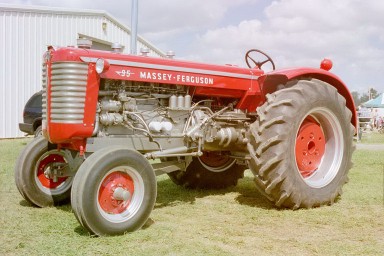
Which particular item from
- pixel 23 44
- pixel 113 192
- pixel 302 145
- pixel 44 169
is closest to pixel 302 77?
pixel 302 145

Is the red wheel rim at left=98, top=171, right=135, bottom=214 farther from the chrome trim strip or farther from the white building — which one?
the white building

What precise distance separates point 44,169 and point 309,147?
291 cm

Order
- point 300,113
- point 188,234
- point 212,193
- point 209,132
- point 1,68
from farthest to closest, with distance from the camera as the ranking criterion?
point 1,68 < point 212,193 < point 209,132 < point 300,113 < point 188,234

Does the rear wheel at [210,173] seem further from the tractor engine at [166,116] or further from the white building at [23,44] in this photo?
the white building at [23,44]

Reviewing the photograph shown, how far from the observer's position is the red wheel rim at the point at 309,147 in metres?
5.46

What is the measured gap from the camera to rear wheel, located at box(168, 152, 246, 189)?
6.32 m

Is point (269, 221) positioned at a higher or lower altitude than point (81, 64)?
lower

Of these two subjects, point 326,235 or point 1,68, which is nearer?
point 326,235

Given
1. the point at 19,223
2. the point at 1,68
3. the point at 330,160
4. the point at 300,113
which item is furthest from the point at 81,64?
the point at 1,68

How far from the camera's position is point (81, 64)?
4.45 metres

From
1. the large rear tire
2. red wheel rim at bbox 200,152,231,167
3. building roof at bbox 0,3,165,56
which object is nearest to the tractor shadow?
red wheel rim at bbox 200,152,231,167

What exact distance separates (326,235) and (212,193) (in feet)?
7.38

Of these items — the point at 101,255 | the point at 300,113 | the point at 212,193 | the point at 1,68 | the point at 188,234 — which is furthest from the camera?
the point at 1,68

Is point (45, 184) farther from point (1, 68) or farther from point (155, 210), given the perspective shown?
point (1, 68)
